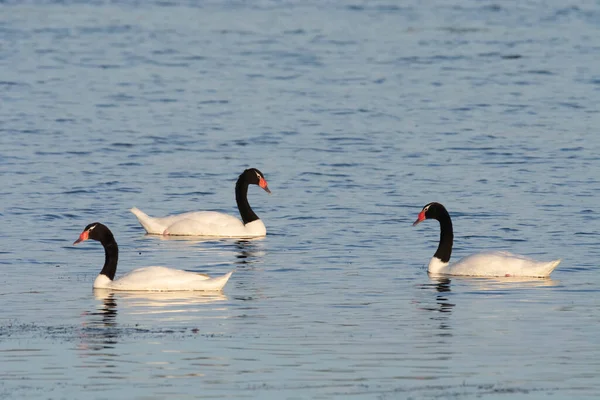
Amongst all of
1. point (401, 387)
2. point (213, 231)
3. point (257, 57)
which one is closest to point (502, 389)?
point (401, 387)

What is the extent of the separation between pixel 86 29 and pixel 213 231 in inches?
1241

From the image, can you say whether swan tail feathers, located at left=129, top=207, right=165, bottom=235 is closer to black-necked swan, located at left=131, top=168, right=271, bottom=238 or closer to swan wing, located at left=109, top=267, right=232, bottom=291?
black-necked swan, located at left=131, top=168, right=271, bottom=238

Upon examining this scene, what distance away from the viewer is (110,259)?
17359 mm

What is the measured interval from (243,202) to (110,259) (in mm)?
6049

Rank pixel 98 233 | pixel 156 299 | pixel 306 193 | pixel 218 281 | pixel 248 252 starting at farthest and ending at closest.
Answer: pixel 306 193, pixel 248 252, pixel 98 233, pixel 218 281, pixel 156 299

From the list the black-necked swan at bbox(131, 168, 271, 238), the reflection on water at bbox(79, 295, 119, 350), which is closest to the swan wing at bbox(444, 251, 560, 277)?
the reflection on water at bbox(79, 295, 119, 350)

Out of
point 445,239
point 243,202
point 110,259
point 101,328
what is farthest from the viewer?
point 243,202

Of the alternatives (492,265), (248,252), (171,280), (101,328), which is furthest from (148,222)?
(101,328)

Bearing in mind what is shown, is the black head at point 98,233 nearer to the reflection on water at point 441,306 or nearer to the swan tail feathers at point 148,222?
the swan tail feathers at point 148,222

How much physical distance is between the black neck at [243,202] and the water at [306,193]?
37 cm

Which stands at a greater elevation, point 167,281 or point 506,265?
point 167,281

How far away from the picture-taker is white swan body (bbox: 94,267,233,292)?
54.5 ft

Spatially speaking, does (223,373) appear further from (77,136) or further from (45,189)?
(77,136)

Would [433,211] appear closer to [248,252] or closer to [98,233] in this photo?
[248,252]
